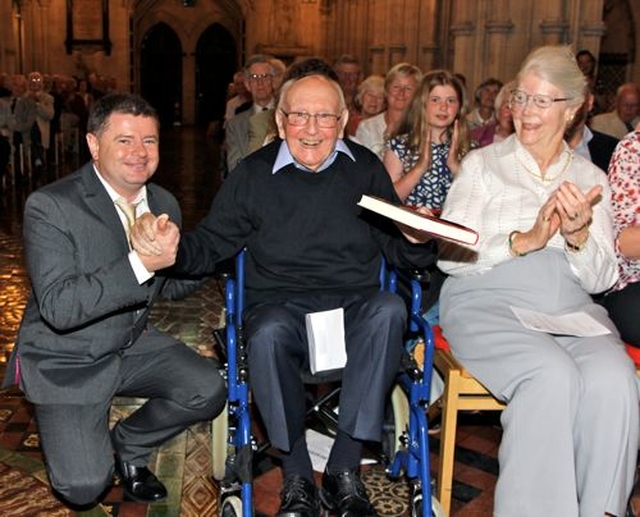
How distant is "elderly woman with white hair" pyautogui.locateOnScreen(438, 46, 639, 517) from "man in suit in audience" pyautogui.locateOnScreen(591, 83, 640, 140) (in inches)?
179

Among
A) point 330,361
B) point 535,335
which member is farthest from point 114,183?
point 535,335

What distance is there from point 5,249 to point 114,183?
541 centimetres

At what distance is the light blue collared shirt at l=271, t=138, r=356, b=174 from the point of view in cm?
333

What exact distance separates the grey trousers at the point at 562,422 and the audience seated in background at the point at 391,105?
2403 mm

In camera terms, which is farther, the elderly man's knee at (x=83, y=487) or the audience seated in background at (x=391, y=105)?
the audience seated in background at (x=391, y=105)

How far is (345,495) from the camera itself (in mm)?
3105

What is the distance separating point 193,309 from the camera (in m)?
6.36

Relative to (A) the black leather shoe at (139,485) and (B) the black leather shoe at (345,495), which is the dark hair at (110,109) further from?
(B) the black leather shoe at (345,495)

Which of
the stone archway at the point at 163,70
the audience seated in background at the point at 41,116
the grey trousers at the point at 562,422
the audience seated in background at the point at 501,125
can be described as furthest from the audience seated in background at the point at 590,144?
the stone archway at the point at 163,70

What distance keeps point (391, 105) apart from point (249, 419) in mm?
2961

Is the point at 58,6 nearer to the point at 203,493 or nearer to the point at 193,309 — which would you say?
the point at 193,309

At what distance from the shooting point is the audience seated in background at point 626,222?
3.48 meters

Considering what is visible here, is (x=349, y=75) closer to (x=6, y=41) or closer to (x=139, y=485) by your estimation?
(x=139, y=485)

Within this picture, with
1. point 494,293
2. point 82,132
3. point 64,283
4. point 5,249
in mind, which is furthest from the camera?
point 82,132
